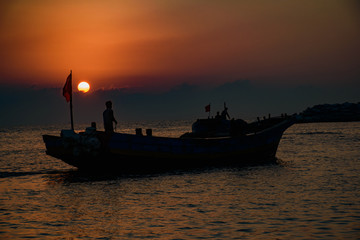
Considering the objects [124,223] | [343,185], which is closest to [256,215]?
[124,223]

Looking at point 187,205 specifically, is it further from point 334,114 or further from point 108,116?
point 334,114

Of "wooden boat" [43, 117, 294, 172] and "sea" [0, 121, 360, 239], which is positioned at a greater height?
"wooden boat" [43, 117, 294, 172]

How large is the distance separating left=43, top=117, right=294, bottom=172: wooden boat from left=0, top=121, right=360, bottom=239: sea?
0.79 metres

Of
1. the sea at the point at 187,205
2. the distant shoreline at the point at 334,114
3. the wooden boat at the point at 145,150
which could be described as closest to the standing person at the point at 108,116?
the wooden boat at the point at 145,150

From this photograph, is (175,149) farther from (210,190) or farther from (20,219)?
(20,219)

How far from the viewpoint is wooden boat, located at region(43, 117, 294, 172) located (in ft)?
66.0

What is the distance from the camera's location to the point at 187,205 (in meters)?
13.4

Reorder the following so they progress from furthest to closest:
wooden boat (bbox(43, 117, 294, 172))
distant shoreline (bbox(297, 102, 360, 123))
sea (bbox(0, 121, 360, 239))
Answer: distant shoreline (bbox(297, 102, 360, 123))
wooden boat (bbox(43, 117, 294, 172))
sea (bbox(0, 121, 360, 239))

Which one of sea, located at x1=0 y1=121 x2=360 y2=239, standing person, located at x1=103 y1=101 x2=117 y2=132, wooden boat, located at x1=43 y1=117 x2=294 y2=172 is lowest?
sea, located at x1=0 y1=121 x2=360 y2=239

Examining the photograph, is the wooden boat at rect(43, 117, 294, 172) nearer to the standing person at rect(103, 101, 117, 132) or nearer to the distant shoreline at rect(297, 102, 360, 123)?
the standing person at rect(103, 101, 117, 132)

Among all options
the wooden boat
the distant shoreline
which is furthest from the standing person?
the distant shoreline

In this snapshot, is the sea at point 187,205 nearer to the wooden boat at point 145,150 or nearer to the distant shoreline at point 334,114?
the wooden boat at point 145,150

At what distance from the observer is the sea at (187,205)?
10.4 metres

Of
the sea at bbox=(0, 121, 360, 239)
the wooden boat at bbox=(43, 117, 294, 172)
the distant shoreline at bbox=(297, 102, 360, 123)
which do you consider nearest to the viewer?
the sea at bbox=(0, 121, 360, 239)
